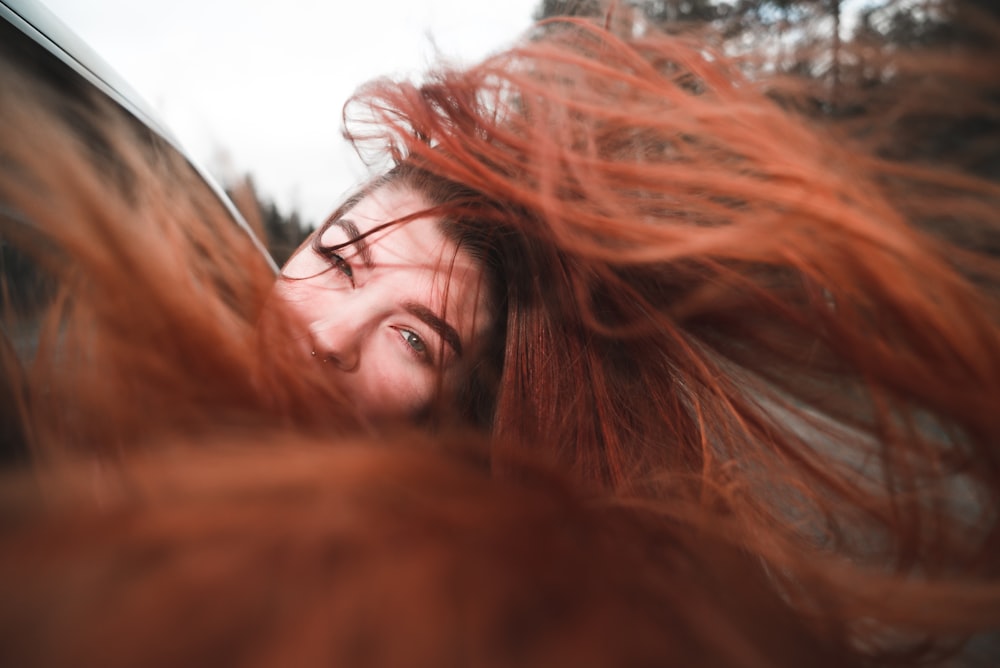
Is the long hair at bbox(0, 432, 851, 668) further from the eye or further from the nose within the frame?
the eye

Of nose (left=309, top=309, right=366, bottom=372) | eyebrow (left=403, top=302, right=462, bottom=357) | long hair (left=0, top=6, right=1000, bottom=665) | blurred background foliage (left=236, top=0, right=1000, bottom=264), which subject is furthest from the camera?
eyebrow (left=403, top=302, right=462, bottom=357)

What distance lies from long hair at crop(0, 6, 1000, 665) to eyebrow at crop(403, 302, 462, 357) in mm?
131

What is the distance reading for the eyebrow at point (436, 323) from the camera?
1.22 metres

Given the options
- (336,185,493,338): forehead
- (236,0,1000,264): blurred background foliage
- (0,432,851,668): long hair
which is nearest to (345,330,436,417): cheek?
(336,185,493,338): forehead

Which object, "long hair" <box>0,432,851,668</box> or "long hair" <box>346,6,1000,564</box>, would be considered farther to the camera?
"long hair" <box>346,6,1000,564</box>

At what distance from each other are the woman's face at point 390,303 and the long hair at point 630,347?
0.14 metres

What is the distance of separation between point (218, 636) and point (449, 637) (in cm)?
14

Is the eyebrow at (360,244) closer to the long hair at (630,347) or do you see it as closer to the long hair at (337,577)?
the long hair at (630,347)

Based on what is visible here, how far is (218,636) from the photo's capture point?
1.10 feet

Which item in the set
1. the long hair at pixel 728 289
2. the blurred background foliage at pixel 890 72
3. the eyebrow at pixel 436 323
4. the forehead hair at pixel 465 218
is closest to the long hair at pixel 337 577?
the long hair at pixel 728 289

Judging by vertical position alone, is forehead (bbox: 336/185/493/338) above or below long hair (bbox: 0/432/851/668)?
above

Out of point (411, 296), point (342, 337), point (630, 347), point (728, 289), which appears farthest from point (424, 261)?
point (728, 289)

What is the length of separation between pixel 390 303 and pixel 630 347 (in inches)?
21.0

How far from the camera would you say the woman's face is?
1.19m
